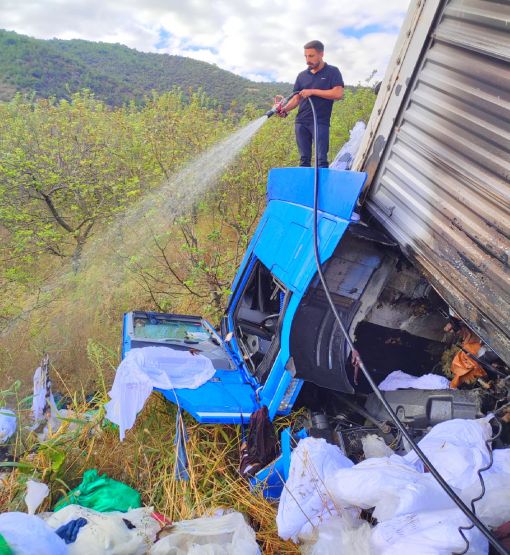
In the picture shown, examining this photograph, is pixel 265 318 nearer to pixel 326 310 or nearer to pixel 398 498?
pixel 326 310

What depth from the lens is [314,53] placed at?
4496 mm

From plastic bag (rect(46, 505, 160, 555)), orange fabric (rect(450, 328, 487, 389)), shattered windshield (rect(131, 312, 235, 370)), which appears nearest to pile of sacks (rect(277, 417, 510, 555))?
orange fabric (rect(450, 328, 487, 389))

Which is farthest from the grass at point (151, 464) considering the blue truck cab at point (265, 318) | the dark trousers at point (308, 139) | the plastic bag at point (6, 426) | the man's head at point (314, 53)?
the man's head at point (314, 53)

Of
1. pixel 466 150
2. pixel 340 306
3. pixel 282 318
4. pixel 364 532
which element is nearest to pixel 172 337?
pixel 282 318

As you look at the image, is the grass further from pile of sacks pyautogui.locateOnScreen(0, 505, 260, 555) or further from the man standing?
the man standing

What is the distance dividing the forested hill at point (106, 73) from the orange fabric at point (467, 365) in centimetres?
2727

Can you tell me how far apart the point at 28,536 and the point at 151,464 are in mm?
1431

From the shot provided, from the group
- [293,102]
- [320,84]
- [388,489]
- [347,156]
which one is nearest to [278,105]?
[293,102]

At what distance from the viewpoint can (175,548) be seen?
2.14 meters

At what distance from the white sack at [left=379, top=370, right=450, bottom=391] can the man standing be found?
2357mm

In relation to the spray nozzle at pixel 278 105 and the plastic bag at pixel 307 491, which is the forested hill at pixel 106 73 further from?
the plastic bag at pixel 307 491

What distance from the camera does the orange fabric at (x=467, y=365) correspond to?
8.88 ft

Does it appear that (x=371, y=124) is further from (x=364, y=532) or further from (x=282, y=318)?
(x=364, y=532)

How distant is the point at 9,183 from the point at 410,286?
7227mm
